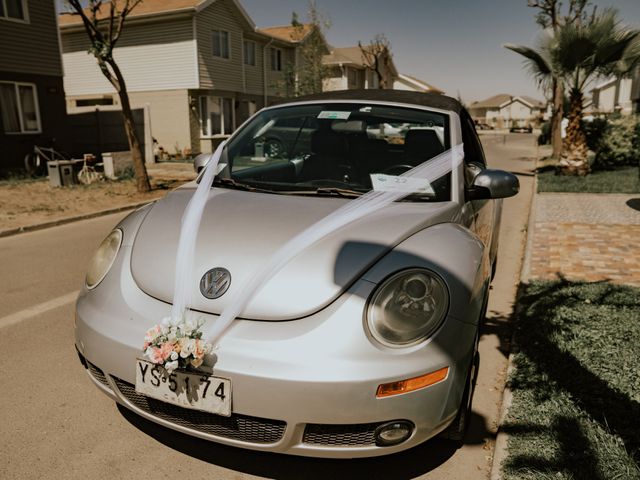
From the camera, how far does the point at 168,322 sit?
2.12m

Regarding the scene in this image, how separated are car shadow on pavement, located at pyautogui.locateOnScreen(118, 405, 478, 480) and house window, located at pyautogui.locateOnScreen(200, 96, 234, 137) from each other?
21.8 metres

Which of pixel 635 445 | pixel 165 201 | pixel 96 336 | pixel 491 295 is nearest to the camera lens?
pixel 96 336

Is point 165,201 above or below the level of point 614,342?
above

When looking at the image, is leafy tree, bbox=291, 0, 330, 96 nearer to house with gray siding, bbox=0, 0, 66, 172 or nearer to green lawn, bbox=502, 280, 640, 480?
house with gray siding, bbox=0, 0, 66, 172

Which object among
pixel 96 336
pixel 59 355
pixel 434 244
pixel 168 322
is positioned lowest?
pixel 59 355

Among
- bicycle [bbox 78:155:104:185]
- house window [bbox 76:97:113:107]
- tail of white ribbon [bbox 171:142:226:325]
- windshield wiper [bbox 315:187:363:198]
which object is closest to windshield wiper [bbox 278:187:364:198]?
windshield wiper [bbox 315:187:363:198]

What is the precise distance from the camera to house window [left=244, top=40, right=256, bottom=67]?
1036 inches

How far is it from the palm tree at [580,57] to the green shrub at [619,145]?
2062 millimetres

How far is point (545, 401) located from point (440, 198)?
51.0 inches

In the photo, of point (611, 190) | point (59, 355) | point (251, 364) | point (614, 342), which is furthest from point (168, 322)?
point (611, 190)

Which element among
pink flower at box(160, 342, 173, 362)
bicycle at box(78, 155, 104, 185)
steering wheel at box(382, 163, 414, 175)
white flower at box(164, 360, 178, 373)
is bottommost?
bicycle at box(78, 155, 104, 185)

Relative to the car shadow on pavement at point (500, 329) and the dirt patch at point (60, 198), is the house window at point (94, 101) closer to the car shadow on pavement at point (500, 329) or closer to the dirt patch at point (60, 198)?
the dirt patch at point (60, 198)

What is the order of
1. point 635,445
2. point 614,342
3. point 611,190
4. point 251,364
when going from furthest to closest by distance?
point 611,190 → point 614,342 → point 635,445 → point 251,364

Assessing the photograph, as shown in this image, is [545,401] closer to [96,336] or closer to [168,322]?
[168,322]
